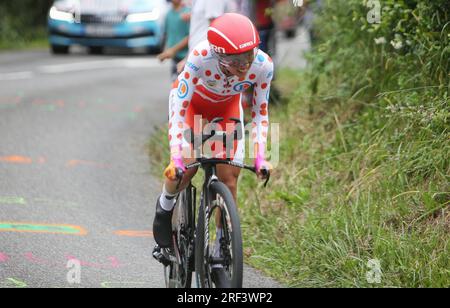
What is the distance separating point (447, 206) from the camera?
264 inches

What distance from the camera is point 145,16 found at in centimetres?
2145

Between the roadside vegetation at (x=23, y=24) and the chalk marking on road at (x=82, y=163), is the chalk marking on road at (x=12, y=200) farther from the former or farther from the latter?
the roadside vegetation at (x=23, y=24)

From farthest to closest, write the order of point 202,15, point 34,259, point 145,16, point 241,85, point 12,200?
point 145,16 → point 202,15 → point 12,200 → point 34,259 → point 241,85

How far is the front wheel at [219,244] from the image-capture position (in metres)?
5.25

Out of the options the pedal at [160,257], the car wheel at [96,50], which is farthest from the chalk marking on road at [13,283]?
the car wheel at [96,50]

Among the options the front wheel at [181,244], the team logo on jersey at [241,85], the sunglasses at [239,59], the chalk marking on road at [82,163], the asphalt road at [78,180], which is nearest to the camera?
the sunglasses at [239,59]

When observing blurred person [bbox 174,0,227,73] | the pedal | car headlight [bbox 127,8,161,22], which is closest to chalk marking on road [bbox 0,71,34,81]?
car headlight [bbox 127,8,161,22]

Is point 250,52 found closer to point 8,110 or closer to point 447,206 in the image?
point 447,206

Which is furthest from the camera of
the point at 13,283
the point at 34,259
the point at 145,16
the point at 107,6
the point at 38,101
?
the point at 107,6

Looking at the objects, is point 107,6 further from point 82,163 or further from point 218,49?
point 218,49

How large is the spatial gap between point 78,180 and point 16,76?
8153mm

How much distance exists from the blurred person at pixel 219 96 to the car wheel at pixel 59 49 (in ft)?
53.4

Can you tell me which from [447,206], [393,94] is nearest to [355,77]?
[393,94]

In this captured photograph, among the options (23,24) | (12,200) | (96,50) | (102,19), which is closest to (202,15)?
(12,200)
